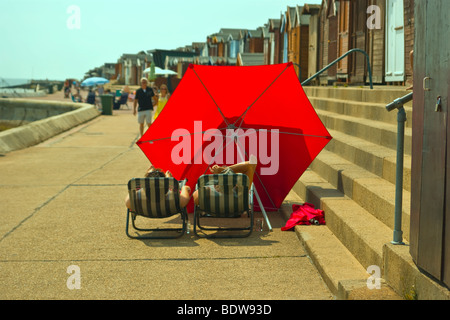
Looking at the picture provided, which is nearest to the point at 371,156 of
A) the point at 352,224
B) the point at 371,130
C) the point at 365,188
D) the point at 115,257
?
the point at 365,188

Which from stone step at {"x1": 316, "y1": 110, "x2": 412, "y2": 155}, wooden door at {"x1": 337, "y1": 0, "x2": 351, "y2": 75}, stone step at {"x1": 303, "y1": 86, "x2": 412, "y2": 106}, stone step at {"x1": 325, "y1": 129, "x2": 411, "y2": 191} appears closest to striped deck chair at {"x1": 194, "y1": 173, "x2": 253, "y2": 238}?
stone step at {"x1": 325, "y1": 129, "x2": 411, "y2": 191}

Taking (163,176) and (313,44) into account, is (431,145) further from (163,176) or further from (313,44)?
(313,44)

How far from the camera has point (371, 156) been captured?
782 centimetres

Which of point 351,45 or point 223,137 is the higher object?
point 351,45

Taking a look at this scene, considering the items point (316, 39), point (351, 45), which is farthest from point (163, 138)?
point (316, 39)

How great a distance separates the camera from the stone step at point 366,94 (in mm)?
10155

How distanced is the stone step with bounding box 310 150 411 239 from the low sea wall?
10.1 meters

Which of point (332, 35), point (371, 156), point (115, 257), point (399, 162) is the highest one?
point (332, 35)

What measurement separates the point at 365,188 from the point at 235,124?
81.3 inches

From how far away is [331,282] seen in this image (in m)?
5.30

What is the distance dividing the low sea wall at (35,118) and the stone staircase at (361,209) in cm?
970

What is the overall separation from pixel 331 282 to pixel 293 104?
3.26 metres

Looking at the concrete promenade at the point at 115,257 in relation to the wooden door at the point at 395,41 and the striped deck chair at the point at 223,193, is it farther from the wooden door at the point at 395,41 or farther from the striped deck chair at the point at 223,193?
the wooden door at the point at 395,41
